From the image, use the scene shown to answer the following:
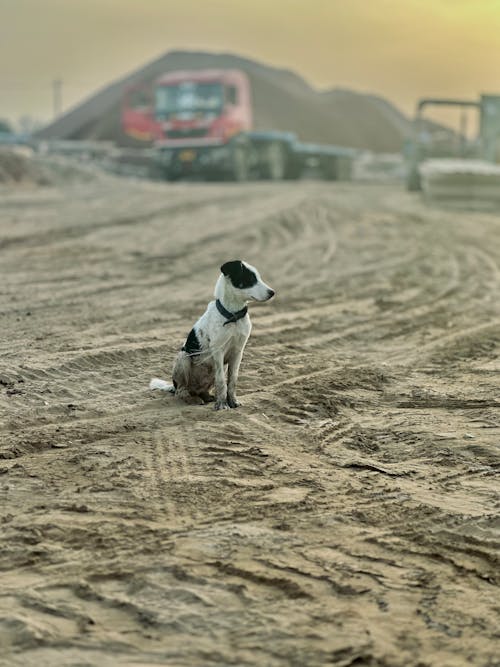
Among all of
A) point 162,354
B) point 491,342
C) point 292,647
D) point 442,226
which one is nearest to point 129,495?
point 292,647

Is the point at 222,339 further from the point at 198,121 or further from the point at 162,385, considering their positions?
the point at 198,121

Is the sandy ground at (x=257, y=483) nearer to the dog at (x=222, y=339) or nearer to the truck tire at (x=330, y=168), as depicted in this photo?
the dog at (x=222, y=339)

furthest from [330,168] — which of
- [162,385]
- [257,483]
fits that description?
[257,483]

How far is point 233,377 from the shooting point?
668 cm

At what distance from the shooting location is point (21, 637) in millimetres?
3822

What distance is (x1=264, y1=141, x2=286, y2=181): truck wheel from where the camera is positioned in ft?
112

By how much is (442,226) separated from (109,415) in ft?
44.9

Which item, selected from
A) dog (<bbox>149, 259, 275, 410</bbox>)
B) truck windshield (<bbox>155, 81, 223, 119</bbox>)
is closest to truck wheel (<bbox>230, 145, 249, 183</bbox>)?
truck windshield (<bbox>155, 81, 223, 119</bbox>)

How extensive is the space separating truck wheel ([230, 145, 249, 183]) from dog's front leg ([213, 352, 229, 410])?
86.3 feet

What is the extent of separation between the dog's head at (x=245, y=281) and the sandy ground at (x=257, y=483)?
79 cm

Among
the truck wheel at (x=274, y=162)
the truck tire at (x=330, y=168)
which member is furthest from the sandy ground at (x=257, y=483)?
the truck tire at (x=330, y=168)

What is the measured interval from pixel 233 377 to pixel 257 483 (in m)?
1.34

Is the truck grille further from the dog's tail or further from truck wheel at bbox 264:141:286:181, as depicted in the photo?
the dog's tail

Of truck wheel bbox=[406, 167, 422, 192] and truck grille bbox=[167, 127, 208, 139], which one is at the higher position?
truck grille bbox=[167, 127, 208, 139]
